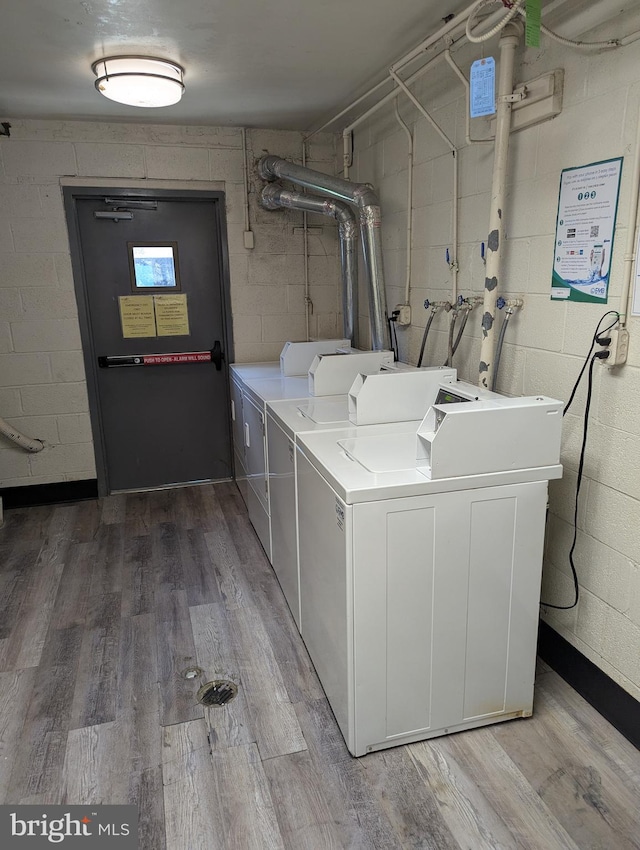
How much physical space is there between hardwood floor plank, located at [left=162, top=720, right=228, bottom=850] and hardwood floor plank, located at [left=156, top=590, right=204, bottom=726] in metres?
→ 0.07

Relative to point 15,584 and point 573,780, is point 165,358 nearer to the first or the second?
point 15,584

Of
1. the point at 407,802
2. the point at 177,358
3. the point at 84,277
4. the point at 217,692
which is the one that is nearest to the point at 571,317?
the point at 407,802

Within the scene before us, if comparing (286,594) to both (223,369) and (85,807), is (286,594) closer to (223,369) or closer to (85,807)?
(85,807)

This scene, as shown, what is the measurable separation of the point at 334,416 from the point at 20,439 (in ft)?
7.81

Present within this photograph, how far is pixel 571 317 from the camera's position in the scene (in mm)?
1983

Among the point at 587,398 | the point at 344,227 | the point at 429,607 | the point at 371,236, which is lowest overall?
the point at 429,607

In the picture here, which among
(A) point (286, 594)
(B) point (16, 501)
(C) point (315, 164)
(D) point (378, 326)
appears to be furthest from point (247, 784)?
(C) point (315, 164)

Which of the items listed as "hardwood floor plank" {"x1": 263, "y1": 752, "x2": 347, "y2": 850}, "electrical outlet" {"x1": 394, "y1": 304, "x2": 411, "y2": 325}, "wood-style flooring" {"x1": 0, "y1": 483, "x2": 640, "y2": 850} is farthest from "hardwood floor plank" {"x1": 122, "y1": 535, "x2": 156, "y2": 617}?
"electrical outlet" {"x1": 394, "y1": 304, "x2": 411, "y2": 325}

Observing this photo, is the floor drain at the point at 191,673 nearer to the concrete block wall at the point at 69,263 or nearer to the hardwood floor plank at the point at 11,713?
the hardwood floor plank at the point at 11,713

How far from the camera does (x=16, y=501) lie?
12.7 ft

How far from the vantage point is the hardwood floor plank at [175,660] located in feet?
6.66

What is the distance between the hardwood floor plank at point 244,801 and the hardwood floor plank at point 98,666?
0.48 m

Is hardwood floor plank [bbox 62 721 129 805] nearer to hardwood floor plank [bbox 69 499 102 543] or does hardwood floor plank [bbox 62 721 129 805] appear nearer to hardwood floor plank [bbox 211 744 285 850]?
hardwood floor plank [bbox 211 744 285 850]

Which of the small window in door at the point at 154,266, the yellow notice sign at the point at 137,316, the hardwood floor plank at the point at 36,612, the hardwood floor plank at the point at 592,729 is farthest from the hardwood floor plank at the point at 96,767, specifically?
the small window in door at the point at 154,266
